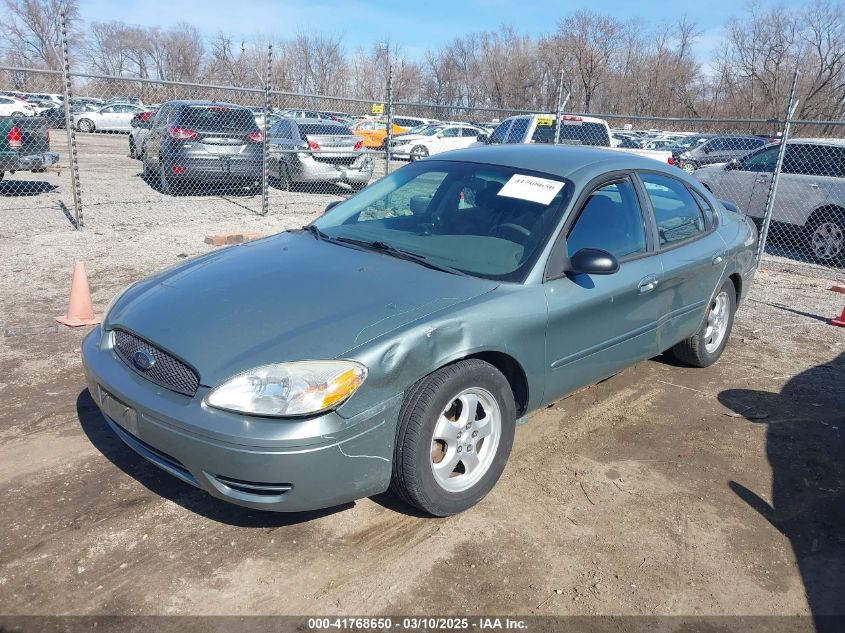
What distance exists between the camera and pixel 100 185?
1416cm

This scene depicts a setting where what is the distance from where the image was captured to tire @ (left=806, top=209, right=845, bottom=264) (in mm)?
9453

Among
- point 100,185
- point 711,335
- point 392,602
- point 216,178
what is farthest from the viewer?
point 100,185

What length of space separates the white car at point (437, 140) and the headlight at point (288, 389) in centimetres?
2077

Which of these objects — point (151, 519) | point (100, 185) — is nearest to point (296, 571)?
point (151, 519)

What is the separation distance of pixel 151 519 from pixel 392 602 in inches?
47.1

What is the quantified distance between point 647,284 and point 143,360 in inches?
110

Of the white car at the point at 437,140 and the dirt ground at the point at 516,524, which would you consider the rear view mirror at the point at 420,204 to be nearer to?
the dirt ground at the point at 516,524

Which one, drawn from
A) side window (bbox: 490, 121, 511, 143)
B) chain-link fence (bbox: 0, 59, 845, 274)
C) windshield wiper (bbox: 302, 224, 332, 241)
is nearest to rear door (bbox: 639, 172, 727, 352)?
windshield wiper (bbox: 302, 224, 332, 241)

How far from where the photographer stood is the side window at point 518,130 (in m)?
13.9

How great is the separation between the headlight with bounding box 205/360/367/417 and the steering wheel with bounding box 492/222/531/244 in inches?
54.6

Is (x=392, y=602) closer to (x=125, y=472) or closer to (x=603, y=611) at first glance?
(x=603, y=611)

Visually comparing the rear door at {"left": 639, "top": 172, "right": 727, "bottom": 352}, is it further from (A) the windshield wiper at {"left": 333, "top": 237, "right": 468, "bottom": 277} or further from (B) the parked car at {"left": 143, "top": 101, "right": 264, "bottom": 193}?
(B) the parked car at {"left": 143, "top": 101, "right": 264, "bottom": 193}

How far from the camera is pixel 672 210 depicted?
455cm

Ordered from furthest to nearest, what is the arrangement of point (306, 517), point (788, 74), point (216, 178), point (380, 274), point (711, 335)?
1. point (788, 74)
2. point (216, 178)
3. point (711, 335)
4. point (380, 274)
5. point (306, 517)
